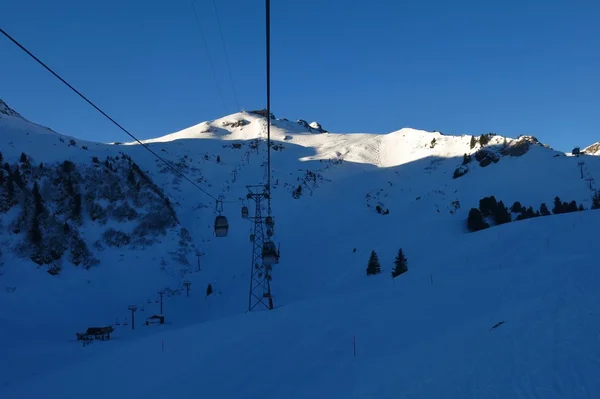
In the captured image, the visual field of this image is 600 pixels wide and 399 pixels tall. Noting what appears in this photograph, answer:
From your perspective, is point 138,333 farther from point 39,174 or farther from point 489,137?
point 489,137

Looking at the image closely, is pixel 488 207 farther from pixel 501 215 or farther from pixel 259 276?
pixel 259 276

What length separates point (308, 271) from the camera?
51.2 meters

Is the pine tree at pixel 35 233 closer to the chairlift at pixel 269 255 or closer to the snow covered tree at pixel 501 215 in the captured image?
the chairlift at pixel 269 255

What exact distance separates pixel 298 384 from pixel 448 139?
98175mm

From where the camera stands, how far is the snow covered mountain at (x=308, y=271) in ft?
37.7

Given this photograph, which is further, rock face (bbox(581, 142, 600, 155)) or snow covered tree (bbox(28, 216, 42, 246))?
rock face (bbox(581, 142, 600, 155))

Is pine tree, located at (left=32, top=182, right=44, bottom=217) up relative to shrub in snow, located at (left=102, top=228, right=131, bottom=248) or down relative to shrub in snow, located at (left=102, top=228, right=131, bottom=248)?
up

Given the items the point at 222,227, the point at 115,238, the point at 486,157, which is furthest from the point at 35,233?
the point at 486,157

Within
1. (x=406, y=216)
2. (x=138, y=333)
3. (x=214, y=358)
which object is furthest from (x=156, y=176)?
(x=214, y=358)

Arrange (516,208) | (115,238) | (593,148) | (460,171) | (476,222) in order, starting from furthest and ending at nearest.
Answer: (593,148), (460,171), (115,238), (516,208), (476,222)

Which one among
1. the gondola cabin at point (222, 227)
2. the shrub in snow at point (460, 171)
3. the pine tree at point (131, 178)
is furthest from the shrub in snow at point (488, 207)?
the pine tree at point (131, 178)

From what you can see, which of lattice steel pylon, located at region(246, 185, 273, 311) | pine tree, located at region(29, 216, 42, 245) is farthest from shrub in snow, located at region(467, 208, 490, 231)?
pine tree, located at region(29, 216, 42, 245)

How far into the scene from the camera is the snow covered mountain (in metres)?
11.5

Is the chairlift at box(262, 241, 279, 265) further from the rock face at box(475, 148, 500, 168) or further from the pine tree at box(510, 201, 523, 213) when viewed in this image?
the rock face at box(475, 148, 500, 168)
